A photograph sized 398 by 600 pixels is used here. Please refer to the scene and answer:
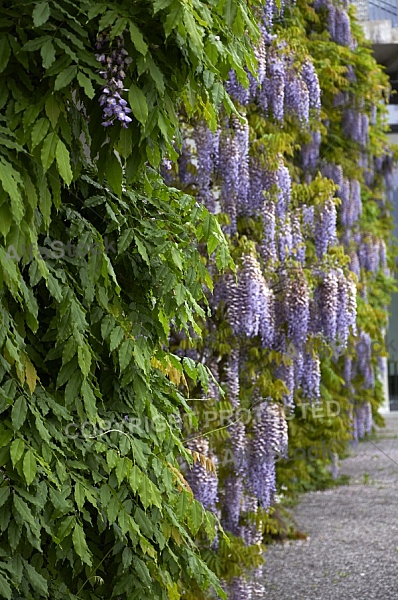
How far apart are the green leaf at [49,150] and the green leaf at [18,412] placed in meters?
0.50

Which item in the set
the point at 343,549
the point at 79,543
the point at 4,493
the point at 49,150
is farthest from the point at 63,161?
the point at 343,549

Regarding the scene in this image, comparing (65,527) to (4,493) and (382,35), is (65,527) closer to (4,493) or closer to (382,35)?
(4,493)

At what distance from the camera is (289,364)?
225 inches

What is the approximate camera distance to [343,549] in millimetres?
6926

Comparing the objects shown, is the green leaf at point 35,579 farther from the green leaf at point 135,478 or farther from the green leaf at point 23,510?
the green leaf at point 135,478

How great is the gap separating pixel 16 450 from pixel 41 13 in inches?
34.9

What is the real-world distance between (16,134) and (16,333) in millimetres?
417

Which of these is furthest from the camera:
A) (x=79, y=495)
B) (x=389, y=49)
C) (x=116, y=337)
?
(x=389, y=49)

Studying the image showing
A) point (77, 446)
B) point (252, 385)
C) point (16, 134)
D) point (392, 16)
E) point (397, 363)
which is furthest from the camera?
point (397, 363)

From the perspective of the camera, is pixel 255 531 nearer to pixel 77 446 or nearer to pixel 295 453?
pixel 295 453

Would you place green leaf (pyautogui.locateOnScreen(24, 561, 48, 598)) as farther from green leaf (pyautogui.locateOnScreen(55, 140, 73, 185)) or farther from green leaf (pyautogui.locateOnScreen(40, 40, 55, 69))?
green leaf (pyautogui.locateOnScreen(40, 40, 55, 69))

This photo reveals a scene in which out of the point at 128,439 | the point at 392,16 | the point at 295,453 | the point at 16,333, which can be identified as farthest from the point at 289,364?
the point at 392,16

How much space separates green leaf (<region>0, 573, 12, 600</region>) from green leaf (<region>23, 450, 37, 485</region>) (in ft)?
0.65

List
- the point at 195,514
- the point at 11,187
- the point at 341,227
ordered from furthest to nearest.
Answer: the point at 341,227
the point at 195,514
the point at 11,187
